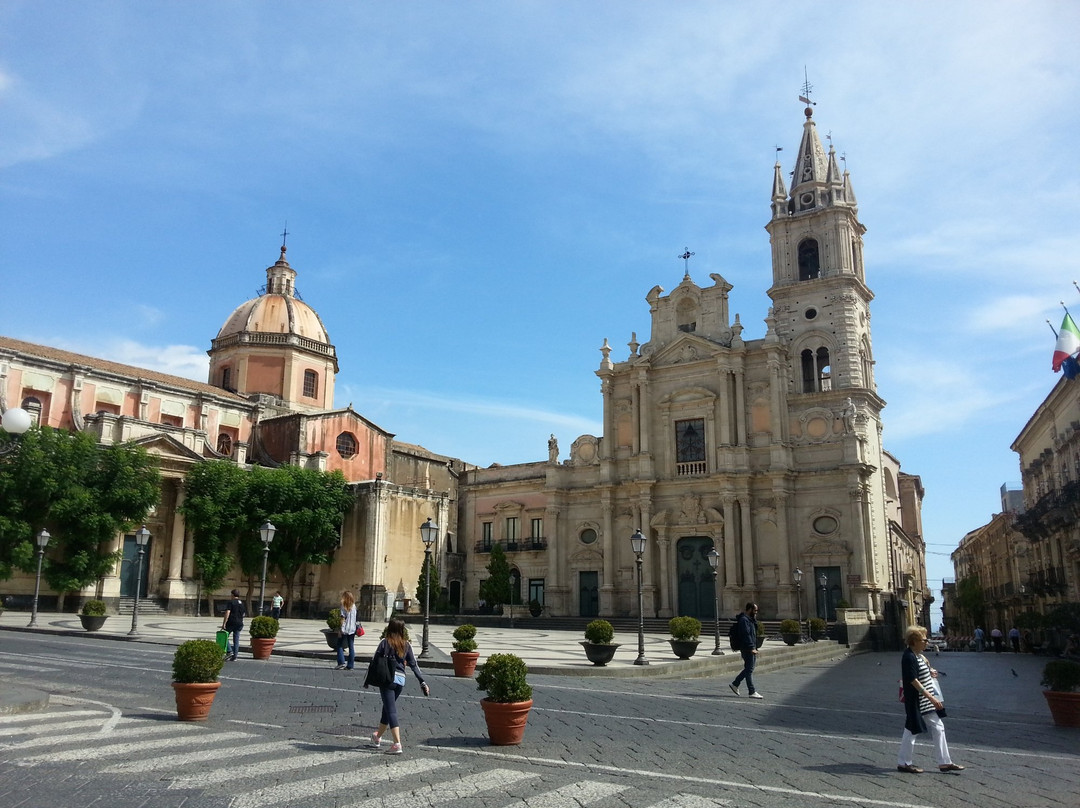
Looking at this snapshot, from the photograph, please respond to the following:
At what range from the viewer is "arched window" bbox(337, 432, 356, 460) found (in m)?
48.6

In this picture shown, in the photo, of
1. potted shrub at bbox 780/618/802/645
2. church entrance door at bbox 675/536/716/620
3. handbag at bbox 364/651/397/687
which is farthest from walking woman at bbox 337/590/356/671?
church entrance door at bbox 675/536/716/620

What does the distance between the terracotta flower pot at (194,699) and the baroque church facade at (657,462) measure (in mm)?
29624

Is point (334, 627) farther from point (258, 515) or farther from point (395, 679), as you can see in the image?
point (258, 515)

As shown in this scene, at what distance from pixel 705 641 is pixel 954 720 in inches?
730

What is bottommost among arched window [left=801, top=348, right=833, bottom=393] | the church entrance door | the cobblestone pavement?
the cobblestone pavement

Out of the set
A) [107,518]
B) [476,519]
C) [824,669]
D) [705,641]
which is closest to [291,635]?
[107,518]

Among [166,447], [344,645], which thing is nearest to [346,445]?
[166,447]

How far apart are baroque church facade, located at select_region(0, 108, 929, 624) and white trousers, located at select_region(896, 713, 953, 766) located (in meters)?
28.6

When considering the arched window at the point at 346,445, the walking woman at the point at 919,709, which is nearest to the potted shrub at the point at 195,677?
the walking woman at the point at 919,709

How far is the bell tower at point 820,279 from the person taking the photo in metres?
42.7

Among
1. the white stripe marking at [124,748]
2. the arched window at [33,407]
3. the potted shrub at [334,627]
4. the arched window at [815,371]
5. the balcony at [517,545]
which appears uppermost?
the arched window at [815,371]

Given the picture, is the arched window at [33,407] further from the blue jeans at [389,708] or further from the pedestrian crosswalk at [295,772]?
the blue jeans at [389,708]

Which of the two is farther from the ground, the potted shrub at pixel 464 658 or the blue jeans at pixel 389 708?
the blue jeans at pixel 389 708

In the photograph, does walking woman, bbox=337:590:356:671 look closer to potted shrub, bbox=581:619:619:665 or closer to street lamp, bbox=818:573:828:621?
potted shrub, bbox=581:619:619:665
